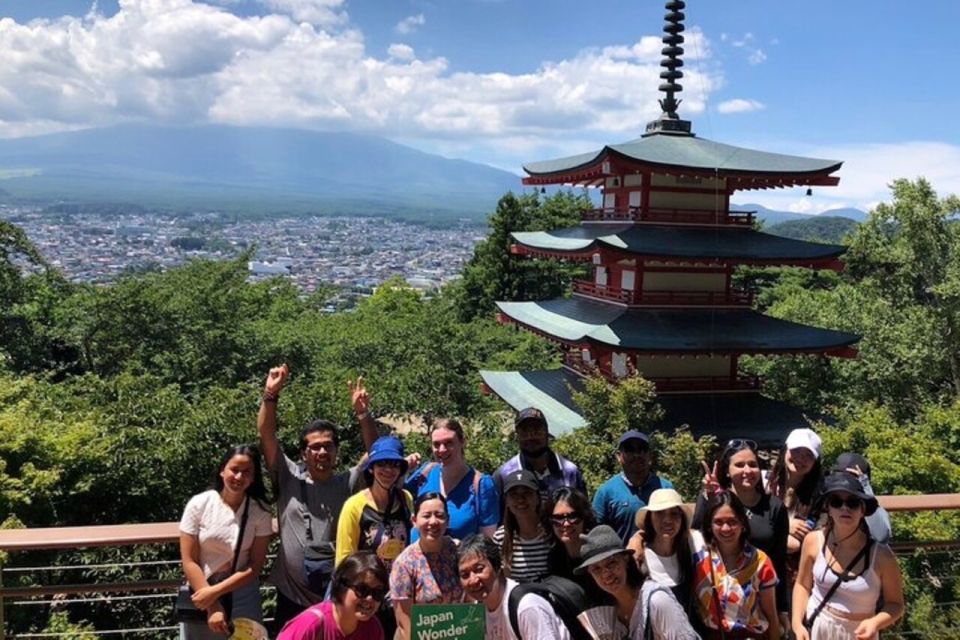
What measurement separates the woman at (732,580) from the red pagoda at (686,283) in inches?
419

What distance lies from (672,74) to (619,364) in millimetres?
7290

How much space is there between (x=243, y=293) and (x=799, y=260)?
29.6 metres

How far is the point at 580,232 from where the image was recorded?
17547 mm

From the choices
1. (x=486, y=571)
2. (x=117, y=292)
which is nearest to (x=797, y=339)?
(x=486, y=571)

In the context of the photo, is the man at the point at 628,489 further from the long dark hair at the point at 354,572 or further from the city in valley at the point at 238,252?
the city in valley at the point at 238,252

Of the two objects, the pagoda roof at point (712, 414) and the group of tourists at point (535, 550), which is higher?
the group of tourists at point (535, 550)

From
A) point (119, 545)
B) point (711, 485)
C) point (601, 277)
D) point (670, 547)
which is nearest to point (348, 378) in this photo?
point (601, 277)

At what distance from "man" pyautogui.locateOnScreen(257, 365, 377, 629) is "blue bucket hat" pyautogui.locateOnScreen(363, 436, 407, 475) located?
0.22 metres

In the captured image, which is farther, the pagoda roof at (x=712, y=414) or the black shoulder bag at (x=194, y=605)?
the pagoda roof at (x=712, y=414)

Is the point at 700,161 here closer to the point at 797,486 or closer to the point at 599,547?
the point at 797,486

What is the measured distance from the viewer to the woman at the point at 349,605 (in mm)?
2867

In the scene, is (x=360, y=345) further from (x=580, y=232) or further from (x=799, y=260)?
(x=799, y=260)

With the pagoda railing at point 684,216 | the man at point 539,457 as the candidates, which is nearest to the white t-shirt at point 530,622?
the man at point 539,457

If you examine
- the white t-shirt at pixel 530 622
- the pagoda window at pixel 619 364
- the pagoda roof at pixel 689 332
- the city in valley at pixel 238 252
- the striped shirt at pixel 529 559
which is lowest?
the city in valley at pixel 238 252
